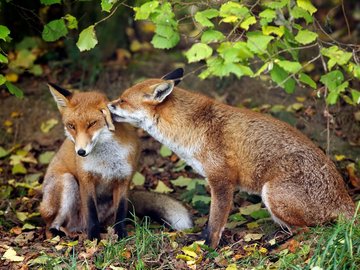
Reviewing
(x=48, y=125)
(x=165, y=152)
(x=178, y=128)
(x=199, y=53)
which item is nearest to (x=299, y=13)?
(x=199, y=53)

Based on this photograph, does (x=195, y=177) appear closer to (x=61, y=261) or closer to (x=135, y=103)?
(x=135, y=103)

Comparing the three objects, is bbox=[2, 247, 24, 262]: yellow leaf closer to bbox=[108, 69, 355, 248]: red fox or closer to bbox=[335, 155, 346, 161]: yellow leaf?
bbox=[108, 69, 355, 248]: red fox

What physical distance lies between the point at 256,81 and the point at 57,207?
Result: 12.9 feet

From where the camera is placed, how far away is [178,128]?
6570 mm

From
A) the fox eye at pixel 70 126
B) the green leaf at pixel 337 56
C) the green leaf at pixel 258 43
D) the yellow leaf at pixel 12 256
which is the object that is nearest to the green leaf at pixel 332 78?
the green leaf at pixel 337 56

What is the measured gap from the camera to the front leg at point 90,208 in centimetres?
677

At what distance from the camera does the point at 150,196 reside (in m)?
7.27

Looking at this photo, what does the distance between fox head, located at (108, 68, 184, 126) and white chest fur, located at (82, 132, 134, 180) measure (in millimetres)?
335

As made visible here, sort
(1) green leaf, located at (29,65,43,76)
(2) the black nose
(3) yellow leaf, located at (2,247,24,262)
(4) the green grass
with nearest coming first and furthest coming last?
(4) the green grass
(3) yellow leaf, located at (2,247,24,262)
(2) the black nose
(1) green leaf, located at (29,65,43,76)

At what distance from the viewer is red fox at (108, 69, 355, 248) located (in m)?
6.06

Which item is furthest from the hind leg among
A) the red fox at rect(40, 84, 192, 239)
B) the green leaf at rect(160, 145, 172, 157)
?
the green leaf at rect(160, 145, 172, 157)

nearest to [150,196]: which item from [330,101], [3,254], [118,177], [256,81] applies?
[118,177]

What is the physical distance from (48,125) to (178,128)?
3.36 meters

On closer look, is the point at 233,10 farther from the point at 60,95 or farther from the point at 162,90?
the point at 60,95
